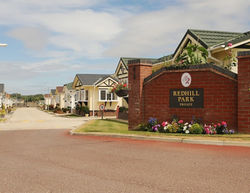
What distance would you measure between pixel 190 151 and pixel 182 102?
15.3ft

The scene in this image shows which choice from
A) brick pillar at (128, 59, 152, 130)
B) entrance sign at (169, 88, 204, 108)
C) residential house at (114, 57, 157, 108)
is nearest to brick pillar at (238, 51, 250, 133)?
entrance sign at (169, 88, 204, 108)

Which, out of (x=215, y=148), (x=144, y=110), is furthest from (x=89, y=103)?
(x=215, y=148)

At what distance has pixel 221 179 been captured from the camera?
19.0 feet

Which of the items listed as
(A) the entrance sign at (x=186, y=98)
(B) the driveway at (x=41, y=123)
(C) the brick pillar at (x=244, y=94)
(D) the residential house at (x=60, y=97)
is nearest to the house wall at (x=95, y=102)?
(B) the driveway at (x=41, y=123)

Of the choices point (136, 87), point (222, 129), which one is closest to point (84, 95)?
point (136, 87)

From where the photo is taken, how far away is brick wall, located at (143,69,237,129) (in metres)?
12.2

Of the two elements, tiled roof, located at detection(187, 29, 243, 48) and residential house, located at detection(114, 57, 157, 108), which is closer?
tiled roof, located at detection(187, 29, 243, 48)

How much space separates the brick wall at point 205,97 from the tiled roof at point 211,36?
18.7 feet

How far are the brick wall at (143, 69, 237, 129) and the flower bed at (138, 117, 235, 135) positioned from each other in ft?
0.83

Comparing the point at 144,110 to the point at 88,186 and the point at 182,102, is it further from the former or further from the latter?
the point at 88,186

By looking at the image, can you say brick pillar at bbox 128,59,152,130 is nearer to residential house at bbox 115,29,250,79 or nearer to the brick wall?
the brick wall

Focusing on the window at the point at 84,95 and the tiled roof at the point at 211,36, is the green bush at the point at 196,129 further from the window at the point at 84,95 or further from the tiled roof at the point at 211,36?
the window at the point at 84,95

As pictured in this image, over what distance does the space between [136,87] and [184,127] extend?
3482 millimetres

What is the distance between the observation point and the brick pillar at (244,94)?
1152 cm
